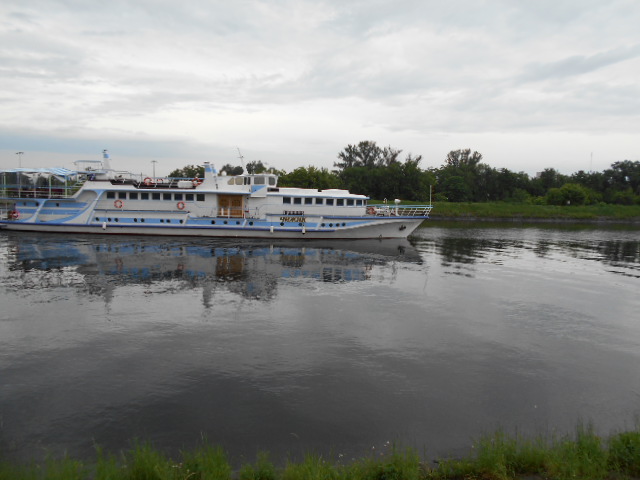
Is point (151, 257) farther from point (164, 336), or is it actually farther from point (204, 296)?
point (164, 336)

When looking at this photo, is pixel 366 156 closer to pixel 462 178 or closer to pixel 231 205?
pixel 462 178

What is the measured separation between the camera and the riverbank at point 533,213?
8875 centimetres

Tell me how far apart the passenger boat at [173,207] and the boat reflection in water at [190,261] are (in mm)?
1785

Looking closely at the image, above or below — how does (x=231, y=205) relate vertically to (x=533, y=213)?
above

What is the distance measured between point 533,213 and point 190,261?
82019 mm

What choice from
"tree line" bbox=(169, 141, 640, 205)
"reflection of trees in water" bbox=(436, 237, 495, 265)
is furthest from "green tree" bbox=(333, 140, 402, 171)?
"reflection of trees in water" bbox=(436, 237, 495, 265)

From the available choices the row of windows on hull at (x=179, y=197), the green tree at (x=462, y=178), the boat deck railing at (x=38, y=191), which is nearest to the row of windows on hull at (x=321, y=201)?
the row of windows on hull at (x=179, y=197)

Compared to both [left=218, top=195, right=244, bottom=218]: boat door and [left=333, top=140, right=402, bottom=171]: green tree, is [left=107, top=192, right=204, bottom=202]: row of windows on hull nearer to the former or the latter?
[left=218, top=195, right=244, bottom=218]: boat door

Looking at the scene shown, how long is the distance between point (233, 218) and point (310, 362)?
2998cm

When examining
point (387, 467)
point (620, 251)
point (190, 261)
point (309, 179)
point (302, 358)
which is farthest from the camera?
point (309, 179)

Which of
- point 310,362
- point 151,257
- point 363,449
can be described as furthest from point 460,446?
point 151,257

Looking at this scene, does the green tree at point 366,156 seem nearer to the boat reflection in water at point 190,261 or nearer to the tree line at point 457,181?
the tree line at point 457,181

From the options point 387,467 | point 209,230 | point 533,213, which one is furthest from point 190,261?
point 533,213

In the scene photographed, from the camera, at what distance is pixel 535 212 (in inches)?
3649
